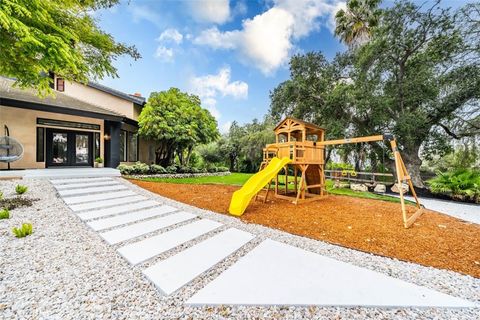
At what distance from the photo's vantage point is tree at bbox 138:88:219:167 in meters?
11.0

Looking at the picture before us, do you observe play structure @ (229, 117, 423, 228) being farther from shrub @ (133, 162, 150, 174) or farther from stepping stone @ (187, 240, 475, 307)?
shrub @ (133, 162, 150, 174)

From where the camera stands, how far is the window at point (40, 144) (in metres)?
9.62

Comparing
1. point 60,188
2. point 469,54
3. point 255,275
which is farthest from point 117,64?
point 469,54

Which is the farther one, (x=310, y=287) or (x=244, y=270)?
(x=244, y=270)

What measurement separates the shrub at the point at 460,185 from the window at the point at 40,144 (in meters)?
18.0

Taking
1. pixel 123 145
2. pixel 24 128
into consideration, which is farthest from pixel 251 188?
pixel 24 128

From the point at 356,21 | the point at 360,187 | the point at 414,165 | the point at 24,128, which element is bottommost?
the point at 360,187

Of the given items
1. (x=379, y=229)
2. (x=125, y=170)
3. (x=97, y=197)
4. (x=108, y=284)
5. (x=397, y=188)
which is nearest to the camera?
(x=108, y=284)

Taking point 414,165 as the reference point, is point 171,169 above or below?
below

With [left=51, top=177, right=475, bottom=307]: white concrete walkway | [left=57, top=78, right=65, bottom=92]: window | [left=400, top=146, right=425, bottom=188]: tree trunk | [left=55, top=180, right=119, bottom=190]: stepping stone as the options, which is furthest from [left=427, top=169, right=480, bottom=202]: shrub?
[left=57, top=78, right=65, bottom=92]: window

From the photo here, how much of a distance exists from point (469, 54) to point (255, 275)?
12.2 m

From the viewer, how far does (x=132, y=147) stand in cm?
1373

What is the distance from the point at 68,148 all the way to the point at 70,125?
4.40 feet

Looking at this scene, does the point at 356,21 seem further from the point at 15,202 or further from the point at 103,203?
the point at 15,202
